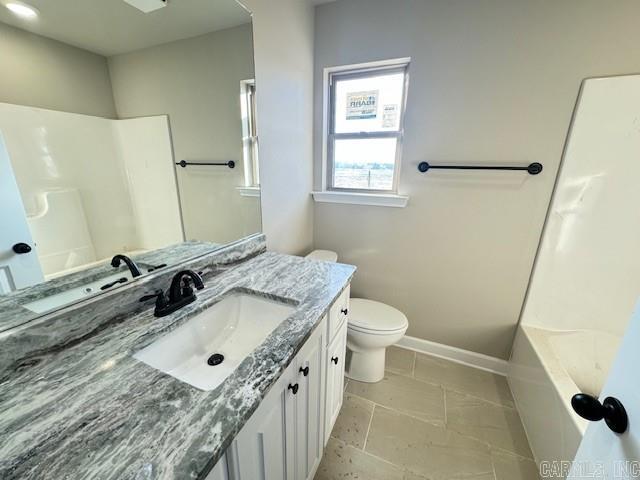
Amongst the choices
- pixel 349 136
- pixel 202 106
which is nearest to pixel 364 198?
pixel 349 136

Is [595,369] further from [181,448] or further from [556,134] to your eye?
[181,448]

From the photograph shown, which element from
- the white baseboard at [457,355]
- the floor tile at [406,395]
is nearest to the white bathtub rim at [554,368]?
the white baseboard at [457,355]

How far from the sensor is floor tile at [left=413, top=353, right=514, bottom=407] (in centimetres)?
170

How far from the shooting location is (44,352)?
0.70 metres

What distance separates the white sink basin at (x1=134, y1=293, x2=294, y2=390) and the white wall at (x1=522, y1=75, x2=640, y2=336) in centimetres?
167

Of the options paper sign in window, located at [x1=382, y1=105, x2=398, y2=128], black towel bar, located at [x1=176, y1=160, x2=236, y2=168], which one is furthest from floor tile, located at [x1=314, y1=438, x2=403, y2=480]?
paper sign in window, located at [x1=382, y1=105, x2=398, y2=128]

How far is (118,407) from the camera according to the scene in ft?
1.85

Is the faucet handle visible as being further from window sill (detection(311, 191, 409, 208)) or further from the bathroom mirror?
window sill (detection(311, 191, 409, 208))

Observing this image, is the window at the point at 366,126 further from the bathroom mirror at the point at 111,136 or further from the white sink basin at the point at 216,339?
the white sink basin at the point at 216,339

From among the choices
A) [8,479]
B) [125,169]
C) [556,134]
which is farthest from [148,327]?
[556,134]

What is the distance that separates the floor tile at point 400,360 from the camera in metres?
1.90

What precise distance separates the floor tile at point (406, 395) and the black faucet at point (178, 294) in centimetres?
129

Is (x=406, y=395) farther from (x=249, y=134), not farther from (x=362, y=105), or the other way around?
(x=362, y=105)

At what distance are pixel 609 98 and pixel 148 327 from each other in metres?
2.31
